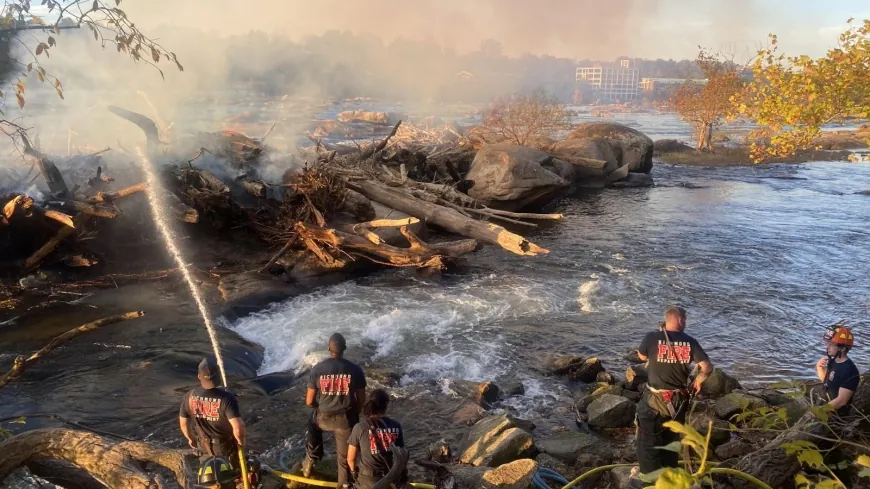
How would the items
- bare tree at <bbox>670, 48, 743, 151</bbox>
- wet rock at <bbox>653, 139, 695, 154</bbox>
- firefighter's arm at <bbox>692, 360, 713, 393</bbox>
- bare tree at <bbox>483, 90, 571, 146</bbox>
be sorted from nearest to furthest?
firefighter's arm at <bbox>692, 360, 713, 393</bbox>
bare tree at <bbox>483, 90, 571, 146</bbox>
bare tree at <bbox>670, 48, 743, 151</bbox>
wet rock at <bbox>653, 139, 695, 154</bbox>

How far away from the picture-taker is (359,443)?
14.4ft

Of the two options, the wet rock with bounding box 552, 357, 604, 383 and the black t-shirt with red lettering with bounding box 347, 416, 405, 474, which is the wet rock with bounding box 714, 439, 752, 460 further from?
the black t-shirt with red lettering with bounding box 347, 416, 405, 474

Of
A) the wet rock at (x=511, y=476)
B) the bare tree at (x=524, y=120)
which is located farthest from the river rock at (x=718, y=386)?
the bare tree at (x=524, y=120)

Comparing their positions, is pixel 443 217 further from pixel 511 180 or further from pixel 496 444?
pixel 496 444

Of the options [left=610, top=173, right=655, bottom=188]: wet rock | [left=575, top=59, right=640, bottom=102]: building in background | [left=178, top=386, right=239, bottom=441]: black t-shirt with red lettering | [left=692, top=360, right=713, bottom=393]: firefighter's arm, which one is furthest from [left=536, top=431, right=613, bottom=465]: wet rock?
[left=575, top=59, right=640, bottom=102]: building in background

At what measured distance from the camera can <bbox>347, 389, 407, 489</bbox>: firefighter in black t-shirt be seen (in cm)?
432

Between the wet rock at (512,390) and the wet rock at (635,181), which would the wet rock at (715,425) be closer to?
the wet rock at (512,390)

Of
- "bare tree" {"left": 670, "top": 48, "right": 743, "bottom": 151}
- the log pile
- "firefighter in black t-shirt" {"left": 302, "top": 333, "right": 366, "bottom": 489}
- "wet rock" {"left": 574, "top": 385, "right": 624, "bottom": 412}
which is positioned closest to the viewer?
"firefighter in black t-shirt" {"left": 302, "top": 333, "right": 366, "bottom": 489}

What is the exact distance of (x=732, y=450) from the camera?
5.96m

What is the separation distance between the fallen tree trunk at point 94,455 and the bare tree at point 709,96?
2895cm

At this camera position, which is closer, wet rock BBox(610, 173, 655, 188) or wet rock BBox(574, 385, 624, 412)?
wet rock BBox(574, 385, 624, 412)

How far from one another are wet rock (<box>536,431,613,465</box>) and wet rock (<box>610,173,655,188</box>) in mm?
17914

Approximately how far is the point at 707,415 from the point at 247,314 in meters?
7.03

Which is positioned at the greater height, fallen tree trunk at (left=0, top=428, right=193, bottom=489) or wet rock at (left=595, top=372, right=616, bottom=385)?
fallen tree trunk at (left=0, top=428, right=193, bottom=489)
